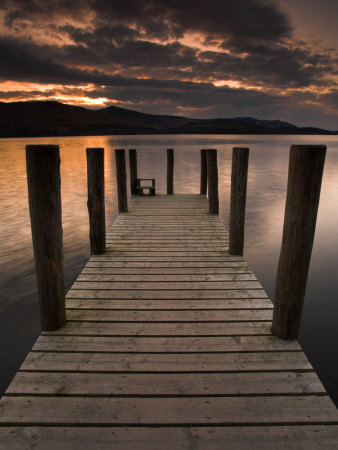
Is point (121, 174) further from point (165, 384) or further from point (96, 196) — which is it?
point (165, 384)

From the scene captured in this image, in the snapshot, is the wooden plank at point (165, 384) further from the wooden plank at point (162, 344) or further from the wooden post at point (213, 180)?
the wooden post at point (213, 180)

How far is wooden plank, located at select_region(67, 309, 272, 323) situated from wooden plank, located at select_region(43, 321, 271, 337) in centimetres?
7

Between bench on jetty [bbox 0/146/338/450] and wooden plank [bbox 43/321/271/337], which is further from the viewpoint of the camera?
wooden plank [bbox 43/321/271/337]

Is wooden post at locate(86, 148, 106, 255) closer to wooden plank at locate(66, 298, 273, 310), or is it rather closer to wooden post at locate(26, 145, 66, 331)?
wooden plank at locate(66, 298, 273, 310)

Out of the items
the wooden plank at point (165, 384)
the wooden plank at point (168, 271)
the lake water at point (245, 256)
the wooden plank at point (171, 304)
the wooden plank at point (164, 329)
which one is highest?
the wooden plank at point (165, 384)

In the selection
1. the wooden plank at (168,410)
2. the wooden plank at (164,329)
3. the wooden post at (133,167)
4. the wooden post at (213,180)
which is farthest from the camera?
the wooden post at (133,167)

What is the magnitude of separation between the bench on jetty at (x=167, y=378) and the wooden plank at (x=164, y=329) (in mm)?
10

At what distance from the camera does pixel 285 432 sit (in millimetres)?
Answer: 1965

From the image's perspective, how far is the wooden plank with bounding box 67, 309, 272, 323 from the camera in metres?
3.19

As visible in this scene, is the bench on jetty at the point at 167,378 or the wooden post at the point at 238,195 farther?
the wooden post at the point at 238,195

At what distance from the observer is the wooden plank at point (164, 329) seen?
295 cm

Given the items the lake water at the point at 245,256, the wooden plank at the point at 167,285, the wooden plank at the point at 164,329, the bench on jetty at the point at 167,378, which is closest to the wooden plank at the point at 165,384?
the bench on jetty at the point at 167,378

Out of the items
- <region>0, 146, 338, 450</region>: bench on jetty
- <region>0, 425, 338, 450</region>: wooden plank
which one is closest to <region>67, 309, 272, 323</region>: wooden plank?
<region>0, 146, 338, 450</region>: bench on jetty

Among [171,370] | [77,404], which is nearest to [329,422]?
[171,370]
